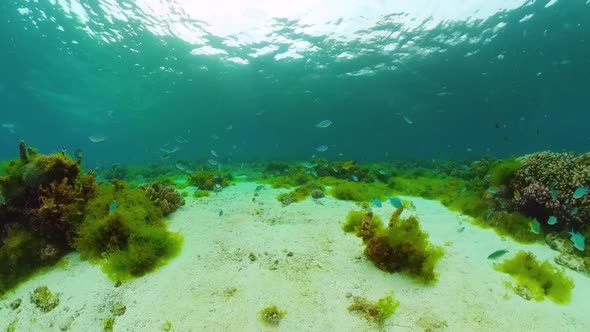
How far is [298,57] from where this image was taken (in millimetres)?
31531

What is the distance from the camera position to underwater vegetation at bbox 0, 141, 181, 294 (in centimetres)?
561

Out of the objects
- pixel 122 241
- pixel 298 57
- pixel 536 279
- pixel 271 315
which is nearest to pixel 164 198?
pixel 122 241

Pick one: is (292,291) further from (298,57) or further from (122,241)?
(298,57)

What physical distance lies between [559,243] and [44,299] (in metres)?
10.5

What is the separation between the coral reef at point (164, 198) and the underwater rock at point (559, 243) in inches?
373

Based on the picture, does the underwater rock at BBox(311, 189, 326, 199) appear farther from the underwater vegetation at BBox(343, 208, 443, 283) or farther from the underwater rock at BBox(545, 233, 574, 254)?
the underwater rock at BBox(545, 233, 574, 254)

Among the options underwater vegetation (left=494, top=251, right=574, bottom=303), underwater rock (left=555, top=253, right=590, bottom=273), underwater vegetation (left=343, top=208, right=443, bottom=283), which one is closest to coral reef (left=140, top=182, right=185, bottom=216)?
underwater vegetation (left=343, top=208, right=443, bottom=283)

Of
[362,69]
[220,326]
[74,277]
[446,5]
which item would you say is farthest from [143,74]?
[220,326]

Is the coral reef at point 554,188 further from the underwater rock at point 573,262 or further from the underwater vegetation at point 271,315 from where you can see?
the underwater vegetation at point 271,315

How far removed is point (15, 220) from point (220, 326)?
5.59 meters

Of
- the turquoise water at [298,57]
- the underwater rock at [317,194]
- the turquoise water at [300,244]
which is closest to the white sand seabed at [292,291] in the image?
the turquoise water at [300,244]

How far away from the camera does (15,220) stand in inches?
242

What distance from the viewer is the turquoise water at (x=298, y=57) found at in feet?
73.5

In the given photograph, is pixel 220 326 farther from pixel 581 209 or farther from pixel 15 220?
pixel 581 209
